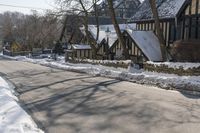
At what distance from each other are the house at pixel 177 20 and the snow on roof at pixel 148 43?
107 cm

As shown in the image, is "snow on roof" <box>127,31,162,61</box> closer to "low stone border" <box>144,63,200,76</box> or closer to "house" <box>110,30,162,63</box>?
"house" <box>110,30,162,63</box>

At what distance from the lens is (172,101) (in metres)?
11.9

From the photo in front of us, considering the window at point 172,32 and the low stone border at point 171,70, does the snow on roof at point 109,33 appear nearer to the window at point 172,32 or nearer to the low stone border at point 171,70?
the window at point 172,32

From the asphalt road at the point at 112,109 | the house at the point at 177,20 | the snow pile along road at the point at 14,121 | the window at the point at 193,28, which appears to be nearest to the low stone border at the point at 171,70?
the asphalt road at the point at 112,109

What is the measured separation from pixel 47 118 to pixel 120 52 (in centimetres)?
2371

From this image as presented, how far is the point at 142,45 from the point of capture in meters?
29.7

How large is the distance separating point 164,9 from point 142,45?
3.94 meters

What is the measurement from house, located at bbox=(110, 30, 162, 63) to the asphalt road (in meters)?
13.1

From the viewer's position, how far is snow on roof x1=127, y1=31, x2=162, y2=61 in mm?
28484

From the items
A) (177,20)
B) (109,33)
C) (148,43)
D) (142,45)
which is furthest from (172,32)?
(109,33)

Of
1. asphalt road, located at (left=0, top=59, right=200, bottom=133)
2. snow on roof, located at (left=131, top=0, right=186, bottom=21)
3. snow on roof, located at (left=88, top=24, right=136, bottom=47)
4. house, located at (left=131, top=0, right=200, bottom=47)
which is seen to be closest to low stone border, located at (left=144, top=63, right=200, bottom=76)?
asphalt road, located at (left=0, top=59, right=200, bottom=133)

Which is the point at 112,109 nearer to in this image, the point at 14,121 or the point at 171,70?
the point at 14,121

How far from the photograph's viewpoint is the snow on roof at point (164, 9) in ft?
94.1

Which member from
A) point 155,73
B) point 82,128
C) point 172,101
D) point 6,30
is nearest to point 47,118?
point 82,128
